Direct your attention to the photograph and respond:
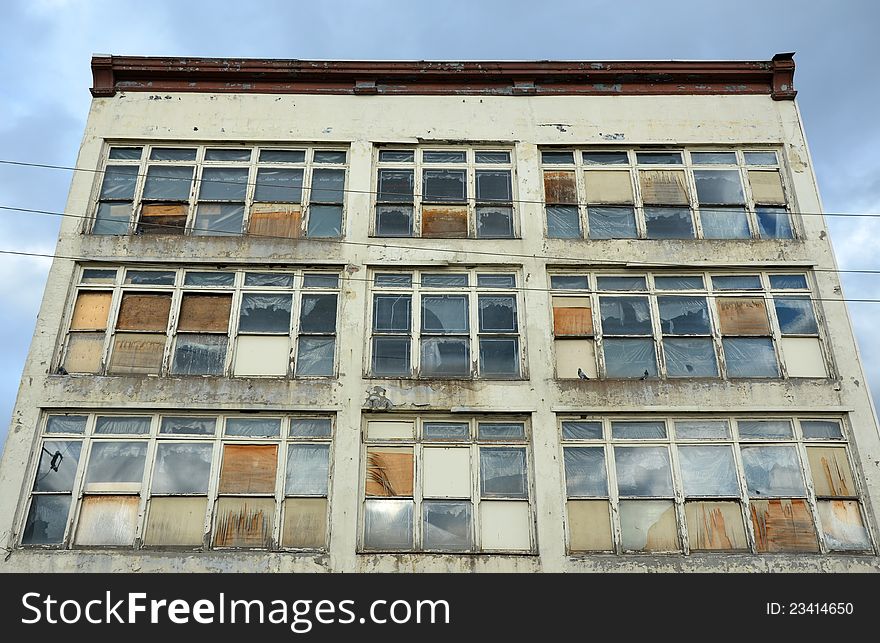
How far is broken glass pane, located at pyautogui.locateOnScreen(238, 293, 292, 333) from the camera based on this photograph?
1377cm

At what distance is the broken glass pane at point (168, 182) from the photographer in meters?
15.1

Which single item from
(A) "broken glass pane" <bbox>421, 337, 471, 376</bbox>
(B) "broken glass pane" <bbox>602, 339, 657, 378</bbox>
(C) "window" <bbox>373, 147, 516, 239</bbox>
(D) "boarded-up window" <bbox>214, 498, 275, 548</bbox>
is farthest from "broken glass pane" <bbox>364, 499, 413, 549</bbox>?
(C) "window" <bbox>373, 147, 516, 239</bbox>

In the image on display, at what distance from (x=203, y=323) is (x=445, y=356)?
14.2 ft

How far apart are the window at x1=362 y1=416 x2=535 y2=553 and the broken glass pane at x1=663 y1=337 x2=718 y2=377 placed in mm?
2883

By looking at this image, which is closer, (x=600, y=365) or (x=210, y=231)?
(x=600, y=365)

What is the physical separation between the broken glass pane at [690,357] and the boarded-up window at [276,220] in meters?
7.11

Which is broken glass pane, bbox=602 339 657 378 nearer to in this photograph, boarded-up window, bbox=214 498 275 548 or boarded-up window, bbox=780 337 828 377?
Answer: boarded-up window, bbox=780 337 828 377

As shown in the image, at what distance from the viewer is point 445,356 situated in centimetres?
1363

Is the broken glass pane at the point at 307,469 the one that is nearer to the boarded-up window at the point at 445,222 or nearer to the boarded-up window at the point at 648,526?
the boarded-up window at the point at 445,222

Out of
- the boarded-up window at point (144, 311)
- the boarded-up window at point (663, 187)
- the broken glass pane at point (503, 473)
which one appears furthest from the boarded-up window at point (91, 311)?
the boarded-up window at point (663, 187)
